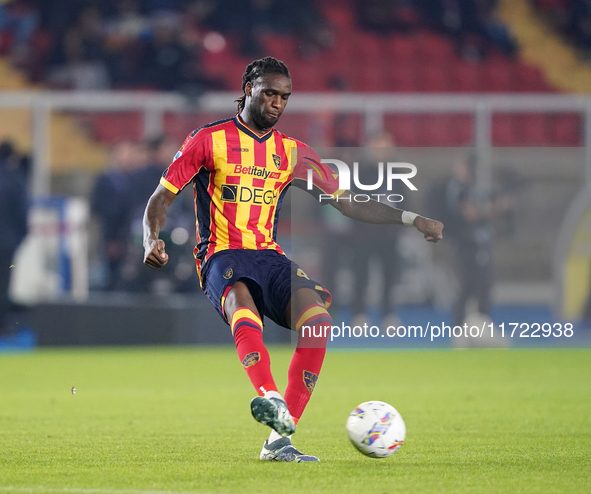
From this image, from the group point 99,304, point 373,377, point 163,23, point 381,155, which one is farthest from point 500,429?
point 163,23

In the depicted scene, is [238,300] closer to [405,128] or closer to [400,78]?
[405,128]

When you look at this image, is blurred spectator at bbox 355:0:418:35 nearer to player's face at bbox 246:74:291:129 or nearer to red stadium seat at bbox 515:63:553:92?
red stadium seat at bbox 515:63:553:92

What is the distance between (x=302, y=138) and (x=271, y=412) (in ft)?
26.8

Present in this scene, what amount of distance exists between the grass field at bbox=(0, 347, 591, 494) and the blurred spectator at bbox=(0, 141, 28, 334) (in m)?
1.60

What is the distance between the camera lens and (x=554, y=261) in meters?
11.2

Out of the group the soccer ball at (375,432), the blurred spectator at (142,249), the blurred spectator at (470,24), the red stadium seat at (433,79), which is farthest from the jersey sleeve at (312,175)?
the blurred spectator at (470,24)

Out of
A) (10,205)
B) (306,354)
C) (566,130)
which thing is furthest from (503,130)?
(306,354)

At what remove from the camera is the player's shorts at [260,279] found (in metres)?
4.55

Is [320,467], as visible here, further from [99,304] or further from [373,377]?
[99,304]

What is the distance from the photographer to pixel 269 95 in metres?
4.68

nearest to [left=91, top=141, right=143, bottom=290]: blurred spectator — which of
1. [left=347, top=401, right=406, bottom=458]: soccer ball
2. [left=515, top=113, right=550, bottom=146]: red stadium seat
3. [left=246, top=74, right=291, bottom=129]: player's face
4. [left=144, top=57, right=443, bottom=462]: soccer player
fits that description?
[left=515, top=113, right=550, bottom=146]: red stadium seat

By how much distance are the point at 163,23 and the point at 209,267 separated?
13.1 meters

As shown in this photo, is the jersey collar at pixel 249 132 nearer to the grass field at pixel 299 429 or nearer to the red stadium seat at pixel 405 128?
the grass field at pixel 299 429

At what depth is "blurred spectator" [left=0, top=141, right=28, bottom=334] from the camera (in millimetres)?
11453
